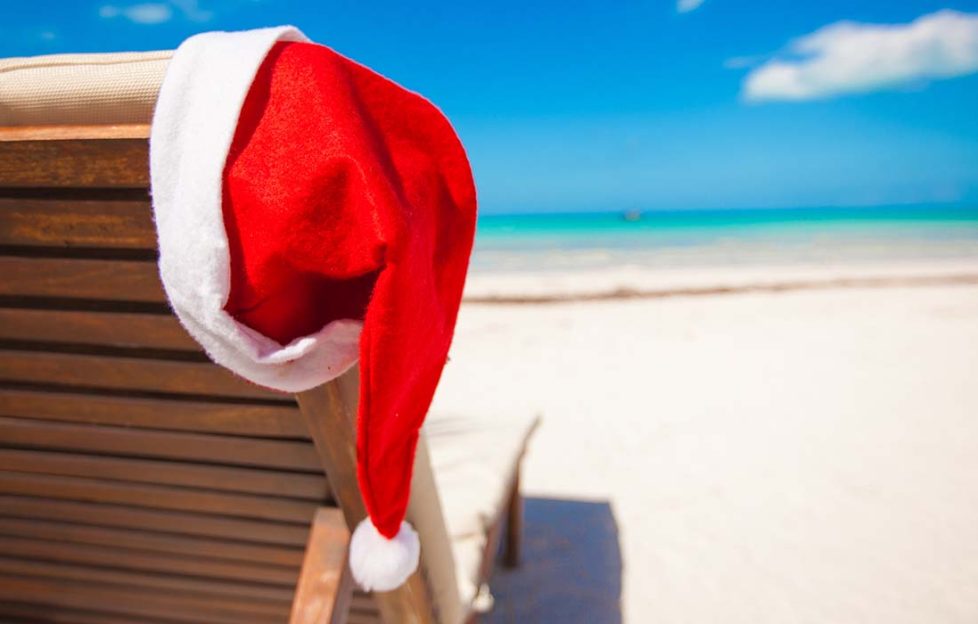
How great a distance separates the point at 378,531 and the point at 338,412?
202 mm

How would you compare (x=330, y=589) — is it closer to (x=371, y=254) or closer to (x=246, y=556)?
(x=246, y=556)

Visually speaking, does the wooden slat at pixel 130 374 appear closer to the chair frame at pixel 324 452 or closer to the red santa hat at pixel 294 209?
the chair frame at pixel 324 452

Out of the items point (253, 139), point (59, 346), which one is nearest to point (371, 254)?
point (253, 139)

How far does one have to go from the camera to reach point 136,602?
1.53 m

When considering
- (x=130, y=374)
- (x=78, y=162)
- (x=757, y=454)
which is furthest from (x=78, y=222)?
(x=757, y=454)

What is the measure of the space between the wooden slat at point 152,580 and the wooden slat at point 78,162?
110cm

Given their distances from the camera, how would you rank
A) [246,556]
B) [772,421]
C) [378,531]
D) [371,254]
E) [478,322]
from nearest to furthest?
1. [371,254]
2. [378,531]
3. [246,556]
4. [772,421]
5. [478,322]

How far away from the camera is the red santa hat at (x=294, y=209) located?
0.66 metres

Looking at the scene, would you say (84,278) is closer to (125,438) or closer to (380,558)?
(125,438)

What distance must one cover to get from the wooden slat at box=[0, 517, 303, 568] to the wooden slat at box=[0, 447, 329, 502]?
197 mm

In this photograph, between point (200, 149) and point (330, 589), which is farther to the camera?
point (330, 589)

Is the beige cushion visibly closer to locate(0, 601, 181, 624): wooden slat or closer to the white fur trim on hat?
the white fur trim on hat

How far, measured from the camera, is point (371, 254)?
2.15 ft

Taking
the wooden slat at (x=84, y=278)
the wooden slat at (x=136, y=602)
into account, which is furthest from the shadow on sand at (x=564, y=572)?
the wooden slat at (x=84, y=278)
